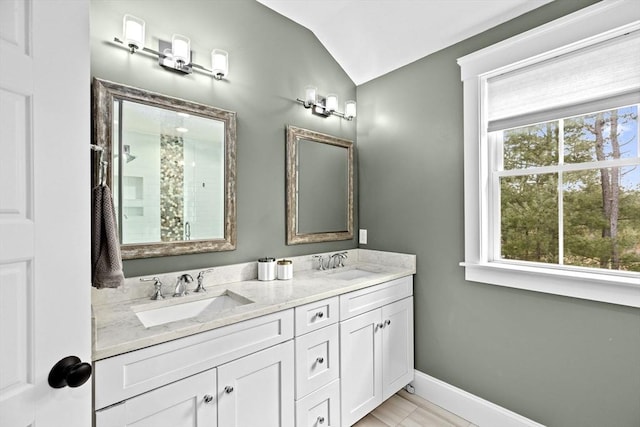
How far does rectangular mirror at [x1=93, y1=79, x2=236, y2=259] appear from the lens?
147 cm

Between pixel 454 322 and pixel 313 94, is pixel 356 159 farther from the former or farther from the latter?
pixel 454 322

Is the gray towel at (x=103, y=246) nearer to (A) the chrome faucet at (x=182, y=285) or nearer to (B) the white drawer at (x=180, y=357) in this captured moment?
(B) the white drawer at (x=180, y=357)

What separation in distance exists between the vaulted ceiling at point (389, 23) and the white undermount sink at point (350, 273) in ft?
5.39

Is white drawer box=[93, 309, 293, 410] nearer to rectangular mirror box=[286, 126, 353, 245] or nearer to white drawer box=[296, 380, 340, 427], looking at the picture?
white drawer box=[296, 380, 340, 427]

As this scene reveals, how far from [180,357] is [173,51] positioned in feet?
4.87

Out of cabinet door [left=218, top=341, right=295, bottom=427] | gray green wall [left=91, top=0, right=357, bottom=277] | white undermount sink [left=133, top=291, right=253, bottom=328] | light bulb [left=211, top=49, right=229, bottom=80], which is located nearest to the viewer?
cabinet door [left=218, top=341, right=295, bottom=427]

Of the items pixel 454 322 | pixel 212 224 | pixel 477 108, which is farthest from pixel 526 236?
pixel 212 224

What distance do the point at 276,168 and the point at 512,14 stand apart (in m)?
1.74

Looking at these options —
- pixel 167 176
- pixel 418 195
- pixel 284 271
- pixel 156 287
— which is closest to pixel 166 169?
pixel 167 176

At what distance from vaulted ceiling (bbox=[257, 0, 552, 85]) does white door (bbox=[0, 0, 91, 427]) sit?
1.71 meters

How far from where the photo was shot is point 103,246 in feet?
3.59

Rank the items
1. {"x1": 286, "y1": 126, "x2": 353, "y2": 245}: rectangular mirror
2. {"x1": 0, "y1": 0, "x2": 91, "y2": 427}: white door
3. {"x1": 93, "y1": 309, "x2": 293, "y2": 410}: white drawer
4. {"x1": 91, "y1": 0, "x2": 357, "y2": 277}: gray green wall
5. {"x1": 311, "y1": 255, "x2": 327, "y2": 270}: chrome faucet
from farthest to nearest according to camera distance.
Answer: {"x1": 311, "y1": 255, "x2": 327, "y2": 270}: chrome faucet → {"x1": 286, "y1": 126, "x2": 353, "y2": 245}: rectangular mirror → {"x1": 91, "y1": 0, "x2": 357, "y2": 277}: gray green wall → {"x1": 93, "y1": 309, "x2": 293, "y2": 410}: white drawer → {"x1": 0, "y1": 0, "x2": 91, "y2": 427}: white door

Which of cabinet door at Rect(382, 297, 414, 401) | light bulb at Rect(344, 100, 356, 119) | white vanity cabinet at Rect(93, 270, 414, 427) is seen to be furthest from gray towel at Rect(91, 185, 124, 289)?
light bulb at Rect(344, 100, 356, 119)

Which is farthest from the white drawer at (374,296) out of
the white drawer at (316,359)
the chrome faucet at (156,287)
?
the chrome faucet at (156,287)
